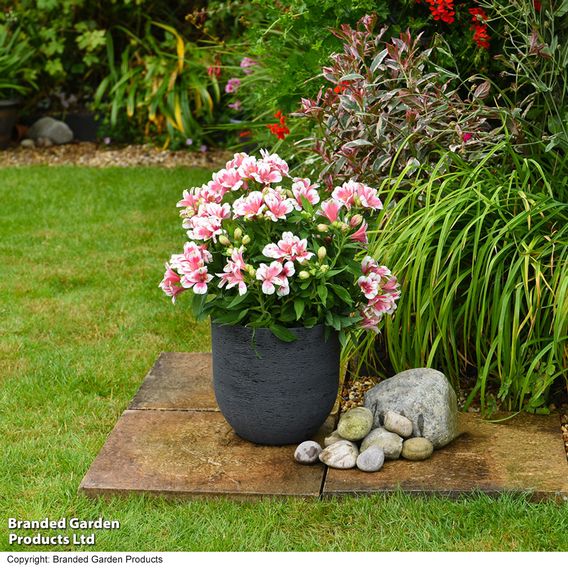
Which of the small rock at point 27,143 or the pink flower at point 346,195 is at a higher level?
the pink flower at point 346,195

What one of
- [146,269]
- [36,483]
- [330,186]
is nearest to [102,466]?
[36,483]

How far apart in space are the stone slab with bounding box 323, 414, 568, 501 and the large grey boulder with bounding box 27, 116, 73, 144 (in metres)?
6.09

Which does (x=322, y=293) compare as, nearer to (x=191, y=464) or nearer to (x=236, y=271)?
(x=236, y=271)

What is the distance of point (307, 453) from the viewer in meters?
3.16

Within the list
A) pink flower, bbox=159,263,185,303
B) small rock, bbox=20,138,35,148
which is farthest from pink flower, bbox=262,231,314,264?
small rock, bbox=20,138,35,148

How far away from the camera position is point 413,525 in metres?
2.85

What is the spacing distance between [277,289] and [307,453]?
53 cm

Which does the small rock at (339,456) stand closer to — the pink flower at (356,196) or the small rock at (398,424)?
the small rock at (398,424)

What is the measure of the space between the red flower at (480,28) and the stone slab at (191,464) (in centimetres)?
179

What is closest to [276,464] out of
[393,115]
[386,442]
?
[386,442]

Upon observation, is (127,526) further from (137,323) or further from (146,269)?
(146,269)

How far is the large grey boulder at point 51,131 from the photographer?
8.66m

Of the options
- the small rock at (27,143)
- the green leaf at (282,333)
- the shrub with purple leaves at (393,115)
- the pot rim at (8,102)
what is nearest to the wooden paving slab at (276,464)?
the green leaf at (282,333)

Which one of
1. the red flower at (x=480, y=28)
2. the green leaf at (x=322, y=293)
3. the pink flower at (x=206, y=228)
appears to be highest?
the red flower at (x=480, y=28)
